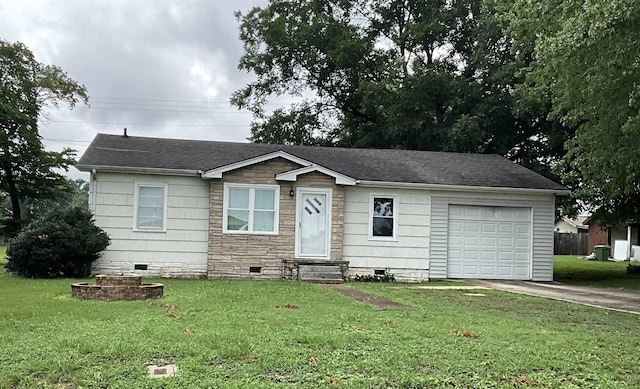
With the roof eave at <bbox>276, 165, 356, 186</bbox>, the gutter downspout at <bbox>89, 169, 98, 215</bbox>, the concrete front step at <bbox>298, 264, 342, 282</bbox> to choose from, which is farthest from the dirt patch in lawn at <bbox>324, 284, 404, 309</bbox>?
the gutter downspout at <bbox>89, 169, 98, 215</bbox>

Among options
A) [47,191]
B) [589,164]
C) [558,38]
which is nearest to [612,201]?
[589,164]

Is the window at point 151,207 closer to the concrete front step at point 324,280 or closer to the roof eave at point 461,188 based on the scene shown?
the concrete front step at point 324,280

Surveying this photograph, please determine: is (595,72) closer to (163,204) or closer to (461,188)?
(461,188)

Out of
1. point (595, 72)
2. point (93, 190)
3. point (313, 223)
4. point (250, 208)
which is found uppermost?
point (595, 72)

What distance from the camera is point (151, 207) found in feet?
52.7

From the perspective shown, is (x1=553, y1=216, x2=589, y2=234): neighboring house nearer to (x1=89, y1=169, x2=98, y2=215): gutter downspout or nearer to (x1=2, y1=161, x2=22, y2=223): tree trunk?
(x1=2, y1=161, x2=22, y2=223): tree trunk

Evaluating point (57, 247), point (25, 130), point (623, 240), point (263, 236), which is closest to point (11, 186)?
point (25, 130)

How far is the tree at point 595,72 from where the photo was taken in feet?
35.9

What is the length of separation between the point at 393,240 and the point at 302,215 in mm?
2784

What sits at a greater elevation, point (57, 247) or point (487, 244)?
point (487, 244)

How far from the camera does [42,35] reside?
19.3 m

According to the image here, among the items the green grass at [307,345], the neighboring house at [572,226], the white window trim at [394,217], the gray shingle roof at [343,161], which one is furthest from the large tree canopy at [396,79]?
the neighboring house at [572,226]

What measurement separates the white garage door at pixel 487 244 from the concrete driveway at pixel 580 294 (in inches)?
30.0

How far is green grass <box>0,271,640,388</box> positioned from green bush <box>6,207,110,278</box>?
438 cm
